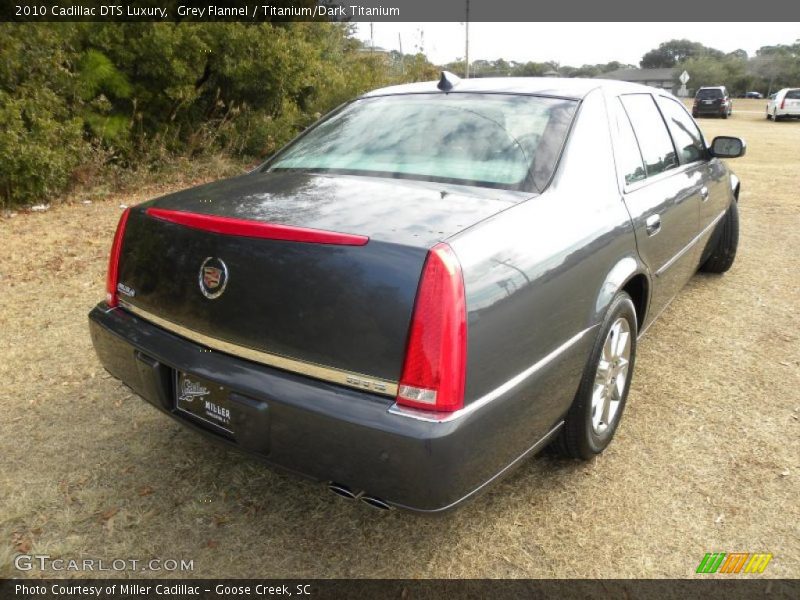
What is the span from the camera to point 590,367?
7.72 ft

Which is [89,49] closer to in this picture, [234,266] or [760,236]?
[234,266]

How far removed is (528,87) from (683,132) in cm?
156

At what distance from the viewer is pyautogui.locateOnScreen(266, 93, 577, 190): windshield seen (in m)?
2.39

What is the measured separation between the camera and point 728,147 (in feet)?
13.6

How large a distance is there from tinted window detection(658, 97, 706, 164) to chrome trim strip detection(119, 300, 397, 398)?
8.99 ft

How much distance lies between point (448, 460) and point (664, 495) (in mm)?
1224

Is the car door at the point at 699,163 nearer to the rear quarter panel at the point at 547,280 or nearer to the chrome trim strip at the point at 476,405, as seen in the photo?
the rear quarter panel at the point at 547,280

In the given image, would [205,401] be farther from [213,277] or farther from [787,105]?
[787,105]

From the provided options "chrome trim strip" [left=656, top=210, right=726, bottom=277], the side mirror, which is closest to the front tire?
"chrome trim strip" [left=656, top=210, right=726, bottom=277]

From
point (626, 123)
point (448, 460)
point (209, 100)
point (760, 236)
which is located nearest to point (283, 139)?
point (209, 100)

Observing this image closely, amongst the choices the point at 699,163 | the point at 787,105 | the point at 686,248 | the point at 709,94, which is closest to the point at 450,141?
the point at 686,248

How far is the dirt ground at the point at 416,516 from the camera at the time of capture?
214cm

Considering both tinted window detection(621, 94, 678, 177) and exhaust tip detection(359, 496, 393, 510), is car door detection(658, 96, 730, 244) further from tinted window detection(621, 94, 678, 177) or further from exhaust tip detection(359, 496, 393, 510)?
exhaust tip detection(359, 496, 393, 510)

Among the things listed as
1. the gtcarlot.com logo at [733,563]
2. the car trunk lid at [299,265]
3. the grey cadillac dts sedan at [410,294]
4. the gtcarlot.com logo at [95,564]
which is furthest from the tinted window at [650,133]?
the gtcarlot.com logo at [95,564]
